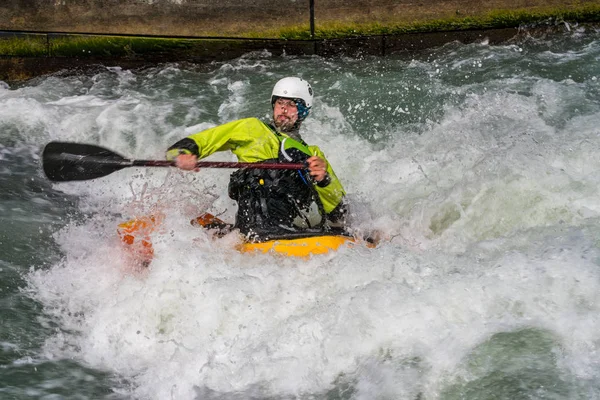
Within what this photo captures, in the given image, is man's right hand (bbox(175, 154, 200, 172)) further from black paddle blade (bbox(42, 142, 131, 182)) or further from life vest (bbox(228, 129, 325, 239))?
black paddle blade (bbox(42, 142, 131, 182))

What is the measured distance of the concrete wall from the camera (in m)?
9.67

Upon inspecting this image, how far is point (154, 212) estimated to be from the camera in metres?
5.39

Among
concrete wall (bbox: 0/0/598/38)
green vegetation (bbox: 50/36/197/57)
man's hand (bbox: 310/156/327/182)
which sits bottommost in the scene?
man's hand (bbox: 310/156/327/182)

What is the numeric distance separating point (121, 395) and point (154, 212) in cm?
160

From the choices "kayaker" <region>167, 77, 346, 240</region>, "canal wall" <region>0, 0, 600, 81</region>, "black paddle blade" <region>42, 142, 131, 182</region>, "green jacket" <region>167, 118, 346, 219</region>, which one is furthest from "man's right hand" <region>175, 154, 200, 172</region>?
"canal wall" <region>0, 0, 600, 81</region>

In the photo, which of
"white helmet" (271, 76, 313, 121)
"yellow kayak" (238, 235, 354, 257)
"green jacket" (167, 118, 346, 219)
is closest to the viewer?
"yellow kayak" (238, 235, 354, 257)

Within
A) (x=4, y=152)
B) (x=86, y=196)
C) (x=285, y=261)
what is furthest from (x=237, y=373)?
(x=4, y=152)

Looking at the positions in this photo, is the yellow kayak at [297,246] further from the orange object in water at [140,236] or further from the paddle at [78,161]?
the paddle at [78,161]

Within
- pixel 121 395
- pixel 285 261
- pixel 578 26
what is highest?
pixel 578 26

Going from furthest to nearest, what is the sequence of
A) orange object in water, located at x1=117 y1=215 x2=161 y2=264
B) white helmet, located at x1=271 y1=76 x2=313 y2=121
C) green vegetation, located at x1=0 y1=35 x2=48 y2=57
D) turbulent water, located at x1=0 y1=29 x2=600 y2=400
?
1. green vegetation, located at x1=0 y1=35 x2=48 y2=57
2. white helmet, located at x1=271 y1=76 x2=313 y2=121
3. orange object in water, located at x1=117 y1=215 x2=161 y2=264
4. turbulent water, located at x1=0 y1=29 x2=600 y2=400

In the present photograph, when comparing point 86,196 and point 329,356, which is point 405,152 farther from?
point 329,356

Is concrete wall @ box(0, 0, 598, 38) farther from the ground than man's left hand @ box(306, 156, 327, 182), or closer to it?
farther from the ground

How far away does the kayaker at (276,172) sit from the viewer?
504cm

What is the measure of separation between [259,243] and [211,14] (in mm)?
5561
